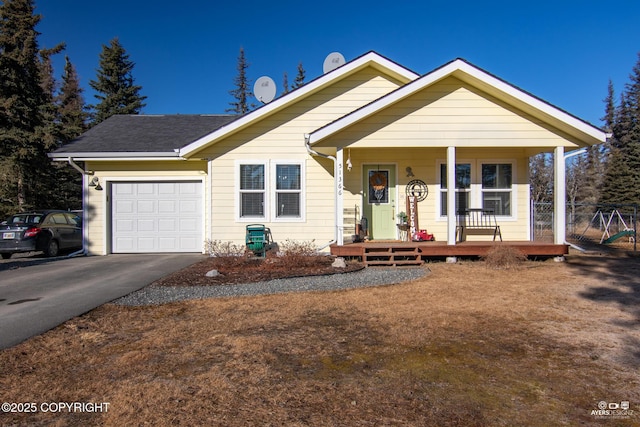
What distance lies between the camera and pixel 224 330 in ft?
14.8

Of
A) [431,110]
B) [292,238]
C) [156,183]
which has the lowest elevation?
[292,238]

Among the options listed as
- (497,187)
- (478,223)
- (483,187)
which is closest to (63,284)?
(478,223)

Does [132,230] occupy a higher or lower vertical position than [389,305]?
higher

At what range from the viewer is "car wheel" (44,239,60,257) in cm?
1173

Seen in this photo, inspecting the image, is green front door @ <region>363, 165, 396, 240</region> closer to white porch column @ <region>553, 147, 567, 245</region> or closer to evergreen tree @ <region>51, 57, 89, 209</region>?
white porch column @ <region>553, 147, 567, 245</region>

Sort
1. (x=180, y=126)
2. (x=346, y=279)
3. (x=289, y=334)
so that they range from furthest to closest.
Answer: (x=180, y=126) → (x=346, y=279) → (x=289, y=334)

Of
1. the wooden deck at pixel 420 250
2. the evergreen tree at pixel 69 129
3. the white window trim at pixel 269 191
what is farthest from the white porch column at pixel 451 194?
the evergreen tree at pixel 69 129

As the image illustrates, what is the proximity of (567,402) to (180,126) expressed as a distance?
1323 cm

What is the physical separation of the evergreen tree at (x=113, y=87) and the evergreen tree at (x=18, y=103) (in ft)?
40.1

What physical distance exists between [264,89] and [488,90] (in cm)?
645

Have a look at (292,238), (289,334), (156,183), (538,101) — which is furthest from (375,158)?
(289,334)

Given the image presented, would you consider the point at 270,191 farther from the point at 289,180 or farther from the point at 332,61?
the point at 332,61

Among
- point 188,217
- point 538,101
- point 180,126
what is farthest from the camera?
point 180,126

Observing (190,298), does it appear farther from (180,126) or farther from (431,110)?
(180,126)
